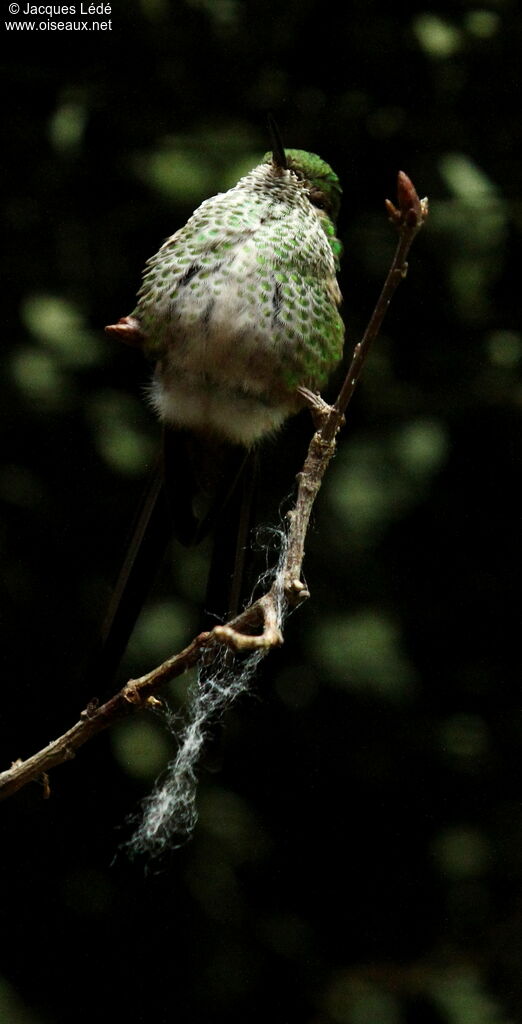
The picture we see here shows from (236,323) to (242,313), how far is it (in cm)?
1

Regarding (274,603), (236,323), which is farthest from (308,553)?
(274,603)

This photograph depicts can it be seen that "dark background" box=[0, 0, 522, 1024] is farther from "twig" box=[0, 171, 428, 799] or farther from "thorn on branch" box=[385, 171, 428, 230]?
"thorn on branch" box=[385, 171, 428, 230]

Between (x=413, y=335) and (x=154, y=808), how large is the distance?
0.86 metres

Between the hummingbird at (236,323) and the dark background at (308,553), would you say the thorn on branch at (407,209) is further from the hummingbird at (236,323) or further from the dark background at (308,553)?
the dark background at (308,553)

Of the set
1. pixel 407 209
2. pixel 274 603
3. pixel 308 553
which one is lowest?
pixel 274 603

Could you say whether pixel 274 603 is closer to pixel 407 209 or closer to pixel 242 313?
pixel 407 209

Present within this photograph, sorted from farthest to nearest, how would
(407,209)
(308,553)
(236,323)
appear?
(308,553), (236,323), (407,209)

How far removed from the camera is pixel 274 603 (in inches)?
29.4

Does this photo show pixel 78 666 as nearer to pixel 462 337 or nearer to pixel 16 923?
pixel 16 923

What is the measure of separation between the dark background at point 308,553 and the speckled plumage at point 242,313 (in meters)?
0.34

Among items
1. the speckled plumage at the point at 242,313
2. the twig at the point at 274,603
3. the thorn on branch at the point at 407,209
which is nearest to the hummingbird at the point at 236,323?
the speckled plumage at the point at 242,313

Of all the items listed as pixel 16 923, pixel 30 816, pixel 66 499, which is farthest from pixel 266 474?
pixel 16 923

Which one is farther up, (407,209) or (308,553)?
(308,553)

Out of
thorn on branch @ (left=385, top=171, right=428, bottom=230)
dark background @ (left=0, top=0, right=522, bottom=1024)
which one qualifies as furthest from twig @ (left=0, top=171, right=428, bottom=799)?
dark background @ (left=0, top=0, right=522, bottom=1024)
